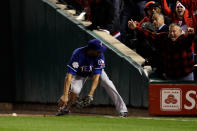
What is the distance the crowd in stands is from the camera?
1385 cm

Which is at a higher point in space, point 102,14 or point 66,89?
point 102,14

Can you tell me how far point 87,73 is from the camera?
48.0ft

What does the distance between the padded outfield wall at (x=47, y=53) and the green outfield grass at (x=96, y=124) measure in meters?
2.44

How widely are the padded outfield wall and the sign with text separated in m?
1.36

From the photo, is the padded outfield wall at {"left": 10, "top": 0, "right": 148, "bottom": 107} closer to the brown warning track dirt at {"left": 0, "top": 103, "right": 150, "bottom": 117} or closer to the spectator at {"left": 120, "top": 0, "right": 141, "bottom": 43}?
the brown warning track dirt at {"left": 0, "top": 103, "right": 150, "bottom": 117}

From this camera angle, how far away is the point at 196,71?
1439 cm

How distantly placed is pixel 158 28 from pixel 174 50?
807mm

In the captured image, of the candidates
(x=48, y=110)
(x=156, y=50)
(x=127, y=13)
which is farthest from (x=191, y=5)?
(x=48, y=110)

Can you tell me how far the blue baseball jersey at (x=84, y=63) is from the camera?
1438 centimetres

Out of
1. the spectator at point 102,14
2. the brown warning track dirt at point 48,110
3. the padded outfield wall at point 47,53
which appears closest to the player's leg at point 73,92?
the brown warning track dirt at point 48,110

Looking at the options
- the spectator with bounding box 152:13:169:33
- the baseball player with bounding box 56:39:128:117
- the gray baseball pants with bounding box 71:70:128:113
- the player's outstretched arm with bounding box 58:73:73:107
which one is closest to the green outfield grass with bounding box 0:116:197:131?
the player's outstretched arm with bounding box 58:73:73:107

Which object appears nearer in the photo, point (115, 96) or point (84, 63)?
point (84, 63)

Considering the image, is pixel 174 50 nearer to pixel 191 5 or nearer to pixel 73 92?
pixel 191 5

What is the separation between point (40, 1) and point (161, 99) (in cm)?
440
